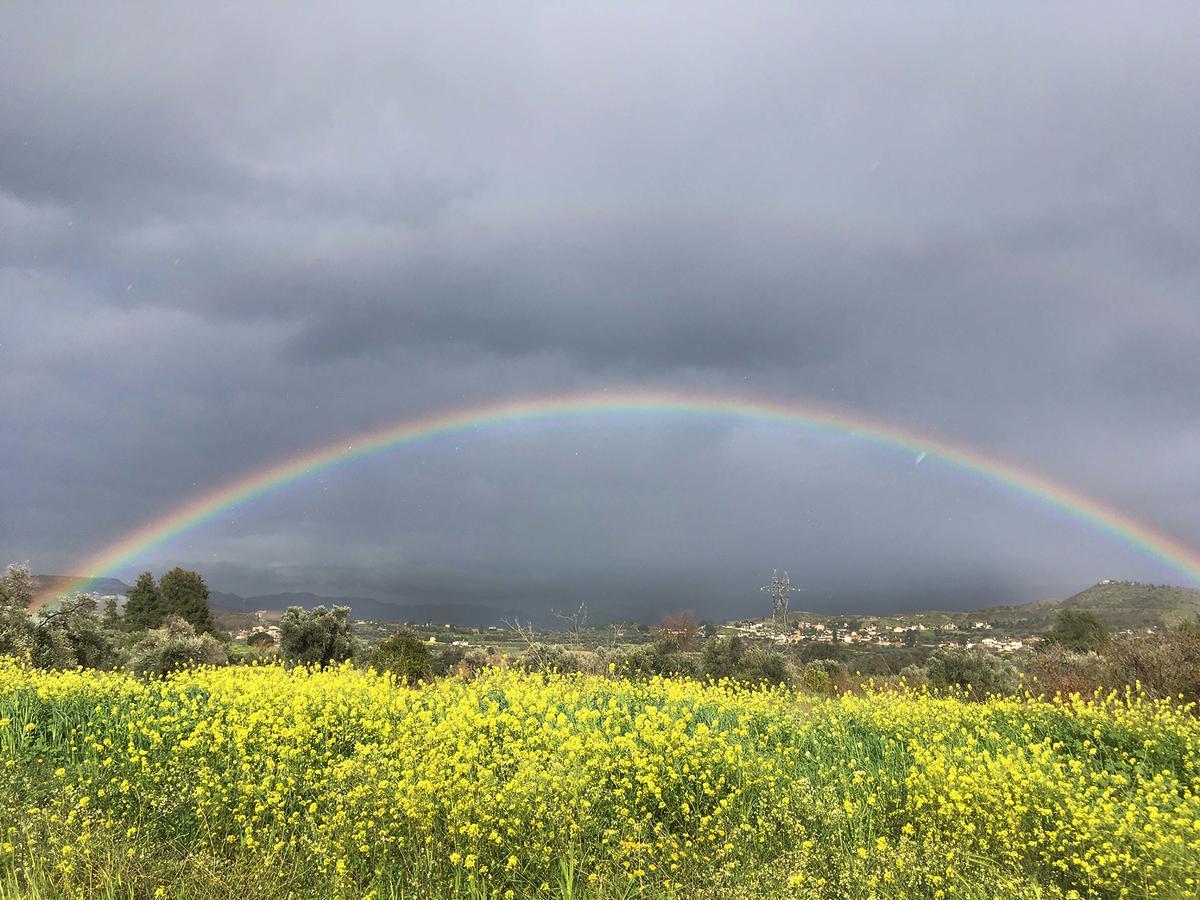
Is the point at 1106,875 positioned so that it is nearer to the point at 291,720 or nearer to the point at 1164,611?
the point at 291,720

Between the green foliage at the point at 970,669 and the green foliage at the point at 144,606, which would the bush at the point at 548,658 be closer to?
the green foliage at the point at 970,669

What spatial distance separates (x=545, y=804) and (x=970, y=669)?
30303mm

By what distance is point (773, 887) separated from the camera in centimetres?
545

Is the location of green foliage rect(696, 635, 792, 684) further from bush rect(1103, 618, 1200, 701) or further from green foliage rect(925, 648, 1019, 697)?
bush rect(1103, 618, 1200, 701)

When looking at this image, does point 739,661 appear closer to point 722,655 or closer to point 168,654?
point 722,655

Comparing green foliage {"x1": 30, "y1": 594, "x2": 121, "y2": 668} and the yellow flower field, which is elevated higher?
the yellow flower field

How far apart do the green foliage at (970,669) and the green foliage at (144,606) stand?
159ft

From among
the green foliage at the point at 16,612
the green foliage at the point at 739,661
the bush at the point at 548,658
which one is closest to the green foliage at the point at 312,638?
the green foliage at the point at 16,612

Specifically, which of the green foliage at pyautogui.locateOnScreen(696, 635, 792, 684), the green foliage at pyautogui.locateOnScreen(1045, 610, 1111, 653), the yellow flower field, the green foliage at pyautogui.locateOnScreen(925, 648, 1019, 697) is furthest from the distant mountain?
the yellow flower field

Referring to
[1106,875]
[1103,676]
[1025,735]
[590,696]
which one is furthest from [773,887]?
[1103,676]

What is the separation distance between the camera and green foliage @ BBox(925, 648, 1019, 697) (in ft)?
89.4

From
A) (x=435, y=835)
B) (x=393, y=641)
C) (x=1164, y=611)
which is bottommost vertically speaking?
(x=1164, y=611)

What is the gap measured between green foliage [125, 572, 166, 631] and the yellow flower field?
152ft

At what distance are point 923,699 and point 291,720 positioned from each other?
34.7 feet
